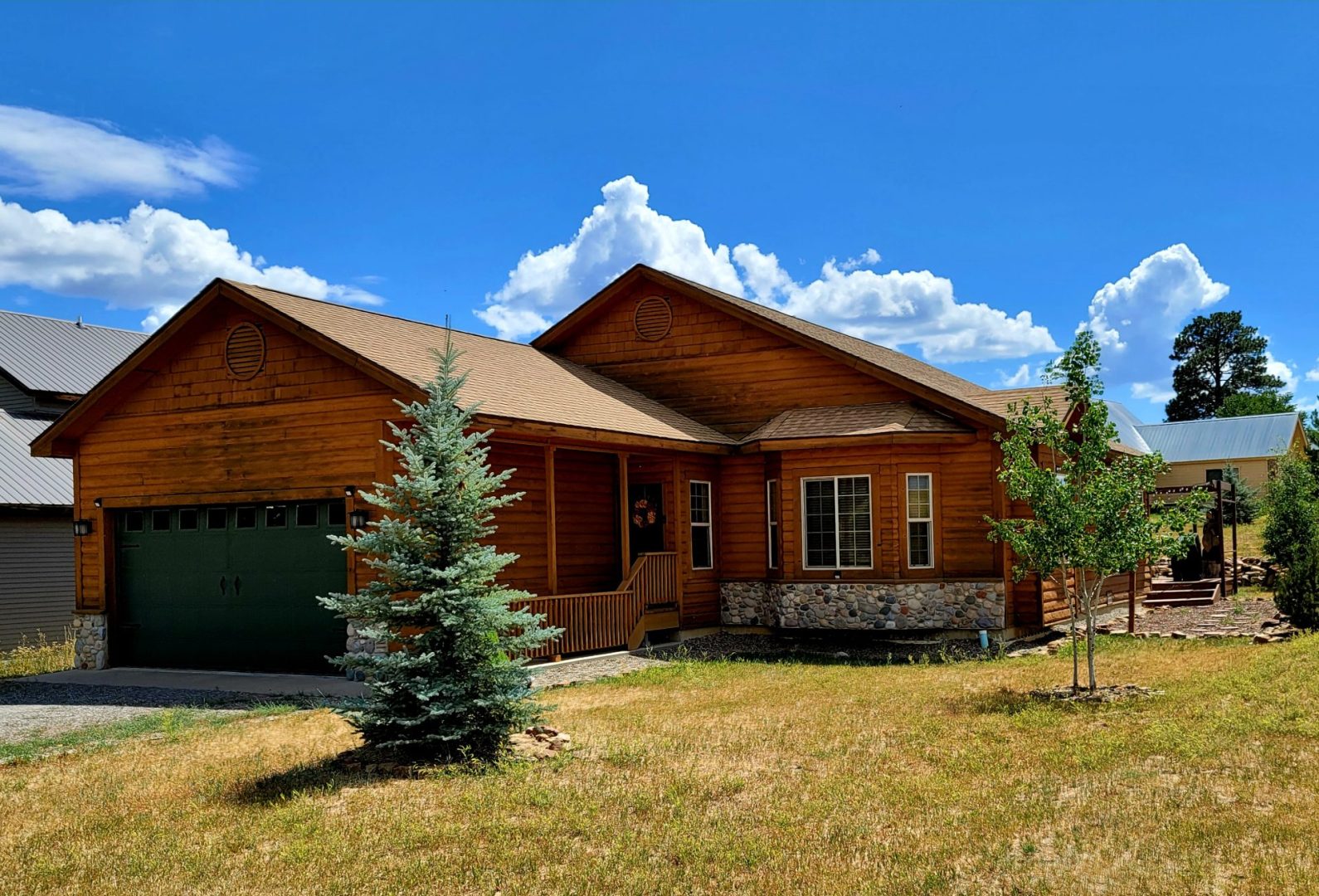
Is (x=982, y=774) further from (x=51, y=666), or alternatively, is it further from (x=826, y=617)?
(x=51, y=666)

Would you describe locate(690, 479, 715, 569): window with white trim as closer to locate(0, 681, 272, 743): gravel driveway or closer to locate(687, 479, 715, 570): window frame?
locate(687, 479, 715, 570): window frame

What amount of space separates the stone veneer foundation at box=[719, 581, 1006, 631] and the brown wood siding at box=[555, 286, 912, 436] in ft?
10.4

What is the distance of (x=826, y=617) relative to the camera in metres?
18.1

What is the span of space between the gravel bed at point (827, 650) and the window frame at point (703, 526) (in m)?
1.35

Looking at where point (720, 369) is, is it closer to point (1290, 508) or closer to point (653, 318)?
point (653, 318)

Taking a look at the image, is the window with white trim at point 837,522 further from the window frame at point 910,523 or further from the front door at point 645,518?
the front door at point 645,518

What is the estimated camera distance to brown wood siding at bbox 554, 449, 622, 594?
17.9m

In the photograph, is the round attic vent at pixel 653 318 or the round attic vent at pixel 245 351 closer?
the round attic vent at pixel 245 351

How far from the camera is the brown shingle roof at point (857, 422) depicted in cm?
1741

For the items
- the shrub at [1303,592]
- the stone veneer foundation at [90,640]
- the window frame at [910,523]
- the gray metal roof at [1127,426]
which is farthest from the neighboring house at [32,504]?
the gray metal roof at [1127,426]

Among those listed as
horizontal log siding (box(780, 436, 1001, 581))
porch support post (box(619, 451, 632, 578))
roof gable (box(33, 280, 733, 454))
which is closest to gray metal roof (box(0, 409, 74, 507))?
roof gable (box(33, 280, 733, 454))

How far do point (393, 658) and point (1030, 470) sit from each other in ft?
23.7

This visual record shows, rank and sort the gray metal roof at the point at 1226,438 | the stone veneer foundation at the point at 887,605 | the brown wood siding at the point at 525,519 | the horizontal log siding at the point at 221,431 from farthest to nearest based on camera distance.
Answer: the gray metal roof at the point at 1226,438 → the stone veneer foundation at the point at 887,605 → the brown wood siding at the point at 525,519 → the horizontal log siding at the point at 221,431

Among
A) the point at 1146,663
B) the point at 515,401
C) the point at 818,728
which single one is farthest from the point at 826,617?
the point at 818,728
